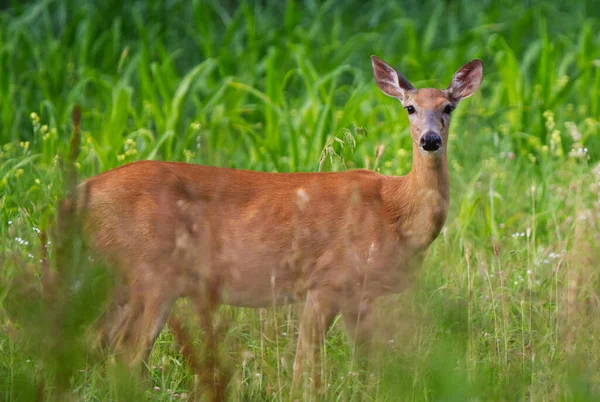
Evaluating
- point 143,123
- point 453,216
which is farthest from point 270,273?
point 143,123

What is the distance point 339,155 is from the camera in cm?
417

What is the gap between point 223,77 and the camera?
783 centimetres

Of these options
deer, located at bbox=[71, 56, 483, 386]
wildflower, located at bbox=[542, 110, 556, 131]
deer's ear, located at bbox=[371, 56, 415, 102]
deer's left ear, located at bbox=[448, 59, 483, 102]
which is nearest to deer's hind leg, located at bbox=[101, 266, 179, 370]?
deer, located at bbox=[71, 56, 483, 386]

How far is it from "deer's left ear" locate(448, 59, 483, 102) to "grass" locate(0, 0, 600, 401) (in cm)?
47

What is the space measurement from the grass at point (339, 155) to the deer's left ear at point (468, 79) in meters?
0.47

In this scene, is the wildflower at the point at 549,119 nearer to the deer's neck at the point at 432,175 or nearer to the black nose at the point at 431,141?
the deer's neck at the point at 432,175

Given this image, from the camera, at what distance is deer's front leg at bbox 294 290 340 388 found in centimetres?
377

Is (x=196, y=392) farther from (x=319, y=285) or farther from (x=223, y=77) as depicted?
(x=223, y=77)

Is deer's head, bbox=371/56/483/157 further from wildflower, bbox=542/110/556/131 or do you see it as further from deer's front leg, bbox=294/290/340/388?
wildflower, bbox=542/110/556/131

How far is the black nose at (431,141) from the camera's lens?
4.11 meters

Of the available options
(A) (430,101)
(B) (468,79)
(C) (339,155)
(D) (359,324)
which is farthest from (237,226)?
(B) (468,79)

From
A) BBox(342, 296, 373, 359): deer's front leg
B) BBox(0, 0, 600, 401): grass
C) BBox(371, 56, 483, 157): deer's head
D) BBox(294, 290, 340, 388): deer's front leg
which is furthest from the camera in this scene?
BBox(371, 56, 483, 157): deer's head

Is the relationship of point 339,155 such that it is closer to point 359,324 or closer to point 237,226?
point 237,226

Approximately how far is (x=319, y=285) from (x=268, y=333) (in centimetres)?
28
